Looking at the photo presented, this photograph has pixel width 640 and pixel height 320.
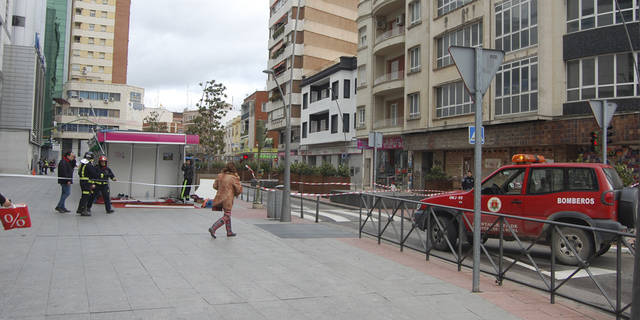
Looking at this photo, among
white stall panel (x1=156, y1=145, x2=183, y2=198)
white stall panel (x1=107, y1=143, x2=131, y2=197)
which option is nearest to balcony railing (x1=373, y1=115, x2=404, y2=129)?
white stall panel (x1=156, y1=145, x2=183, y2=198)

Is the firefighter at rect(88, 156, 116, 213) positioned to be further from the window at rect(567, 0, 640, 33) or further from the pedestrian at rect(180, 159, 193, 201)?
the window at rect(567, 0, 640, 33)

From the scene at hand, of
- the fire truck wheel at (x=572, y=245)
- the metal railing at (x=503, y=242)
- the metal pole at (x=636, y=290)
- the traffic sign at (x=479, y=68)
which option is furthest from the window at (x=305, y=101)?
the metal pole at (x=636, y=290)

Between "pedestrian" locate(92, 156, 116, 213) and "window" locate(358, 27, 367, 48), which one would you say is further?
"window" locate(358, 27, 367, 48)

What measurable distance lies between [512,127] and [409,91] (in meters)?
8.70

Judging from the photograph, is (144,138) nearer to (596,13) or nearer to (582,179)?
(582,179)

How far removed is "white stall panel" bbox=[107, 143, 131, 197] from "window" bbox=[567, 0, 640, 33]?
1926cm

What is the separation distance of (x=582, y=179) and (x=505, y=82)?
16.0 metres

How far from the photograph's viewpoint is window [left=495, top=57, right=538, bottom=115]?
2147 centimetres

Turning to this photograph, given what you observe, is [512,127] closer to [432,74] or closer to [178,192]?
[432,74]

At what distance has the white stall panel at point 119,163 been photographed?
17.1 m

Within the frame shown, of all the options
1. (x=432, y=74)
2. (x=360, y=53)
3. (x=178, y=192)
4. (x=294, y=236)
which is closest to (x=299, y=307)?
(x=294, y=236)

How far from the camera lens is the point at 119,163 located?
17.2 metres

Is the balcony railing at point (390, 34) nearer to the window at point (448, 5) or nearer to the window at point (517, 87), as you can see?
the window at point (448, 5)

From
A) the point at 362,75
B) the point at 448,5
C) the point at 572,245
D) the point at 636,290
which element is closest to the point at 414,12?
the point at 448,5
